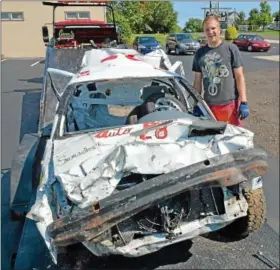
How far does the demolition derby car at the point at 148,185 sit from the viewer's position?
8.35 feet

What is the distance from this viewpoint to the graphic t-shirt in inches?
160

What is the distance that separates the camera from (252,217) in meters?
3.18

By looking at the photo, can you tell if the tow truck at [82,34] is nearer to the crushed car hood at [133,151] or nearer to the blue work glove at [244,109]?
the blue work glove at [244,109]

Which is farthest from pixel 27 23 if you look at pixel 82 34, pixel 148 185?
pixel 148 185

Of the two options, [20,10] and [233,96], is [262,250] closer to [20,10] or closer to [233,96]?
[233,96]

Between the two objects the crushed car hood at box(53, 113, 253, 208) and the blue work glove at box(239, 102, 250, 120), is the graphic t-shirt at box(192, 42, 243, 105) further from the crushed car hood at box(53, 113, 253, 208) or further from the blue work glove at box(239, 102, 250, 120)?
the crushed car hood at box(53, 113, 253, 208)

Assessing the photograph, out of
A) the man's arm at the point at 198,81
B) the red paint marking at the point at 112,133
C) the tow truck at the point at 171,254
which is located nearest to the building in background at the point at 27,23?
the man's arm at the point at 198,81

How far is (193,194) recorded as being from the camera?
3.00m

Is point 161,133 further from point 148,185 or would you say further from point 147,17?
point 147,17

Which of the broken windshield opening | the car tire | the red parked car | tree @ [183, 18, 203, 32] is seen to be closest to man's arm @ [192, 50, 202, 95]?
the broken windshield opening

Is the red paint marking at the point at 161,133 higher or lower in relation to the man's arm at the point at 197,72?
lower

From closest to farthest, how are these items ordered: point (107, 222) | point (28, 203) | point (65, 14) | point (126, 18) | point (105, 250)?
point (107, 222)
point (105, 250)
point (28, 203)
point (65, 14)
point (126, 18)

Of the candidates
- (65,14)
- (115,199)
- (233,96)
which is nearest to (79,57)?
(233,96)

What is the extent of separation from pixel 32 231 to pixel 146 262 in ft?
3.62
